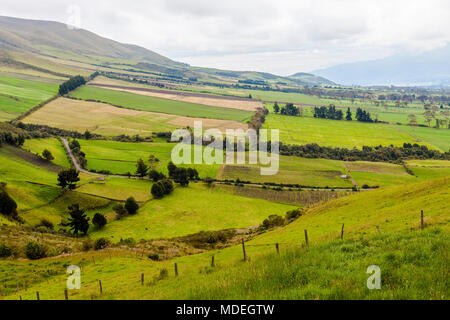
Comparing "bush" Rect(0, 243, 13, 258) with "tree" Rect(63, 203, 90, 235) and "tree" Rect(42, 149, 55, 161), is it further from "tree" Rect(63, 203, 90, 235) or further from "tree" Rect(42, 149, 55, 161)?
"tree" Rect(42, 149, 55, 161)

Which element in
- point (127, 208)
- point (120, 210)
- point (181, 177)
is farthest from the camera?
point (181, 177)

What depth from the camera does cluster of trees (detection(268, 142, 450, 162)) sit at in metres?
131

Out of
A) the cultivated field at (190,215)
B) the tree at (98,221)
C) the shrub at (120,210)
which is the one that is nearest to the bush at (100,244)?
the cultivated field at (190,215)

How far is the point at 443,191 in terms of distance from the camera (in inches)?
1410

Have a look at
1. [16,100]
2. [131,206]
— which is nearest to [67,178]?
[131,206]

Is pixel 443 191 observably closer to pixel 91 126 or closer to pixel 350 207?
pixel 350 207

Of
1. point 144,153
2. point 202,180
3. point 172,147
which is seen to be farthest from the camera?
point 172,147

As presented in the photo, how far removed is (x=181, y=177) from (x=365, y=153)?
3724 inches

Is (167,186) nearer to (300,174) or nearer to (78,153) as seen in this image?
(78,153)

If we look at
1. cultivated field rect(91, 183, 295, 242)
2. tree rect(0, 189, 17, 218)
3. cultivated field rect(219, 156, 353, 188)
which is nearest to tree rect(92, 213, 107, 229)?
cultivated field rect(91, 183, 295, 242)

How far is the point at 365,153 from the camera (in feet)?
446

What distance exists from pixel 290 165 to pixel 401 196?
75575mm

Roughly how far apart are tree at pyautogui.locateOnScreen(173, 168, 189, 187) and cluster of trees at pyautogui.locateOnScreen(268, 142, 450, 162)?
56636 mm
